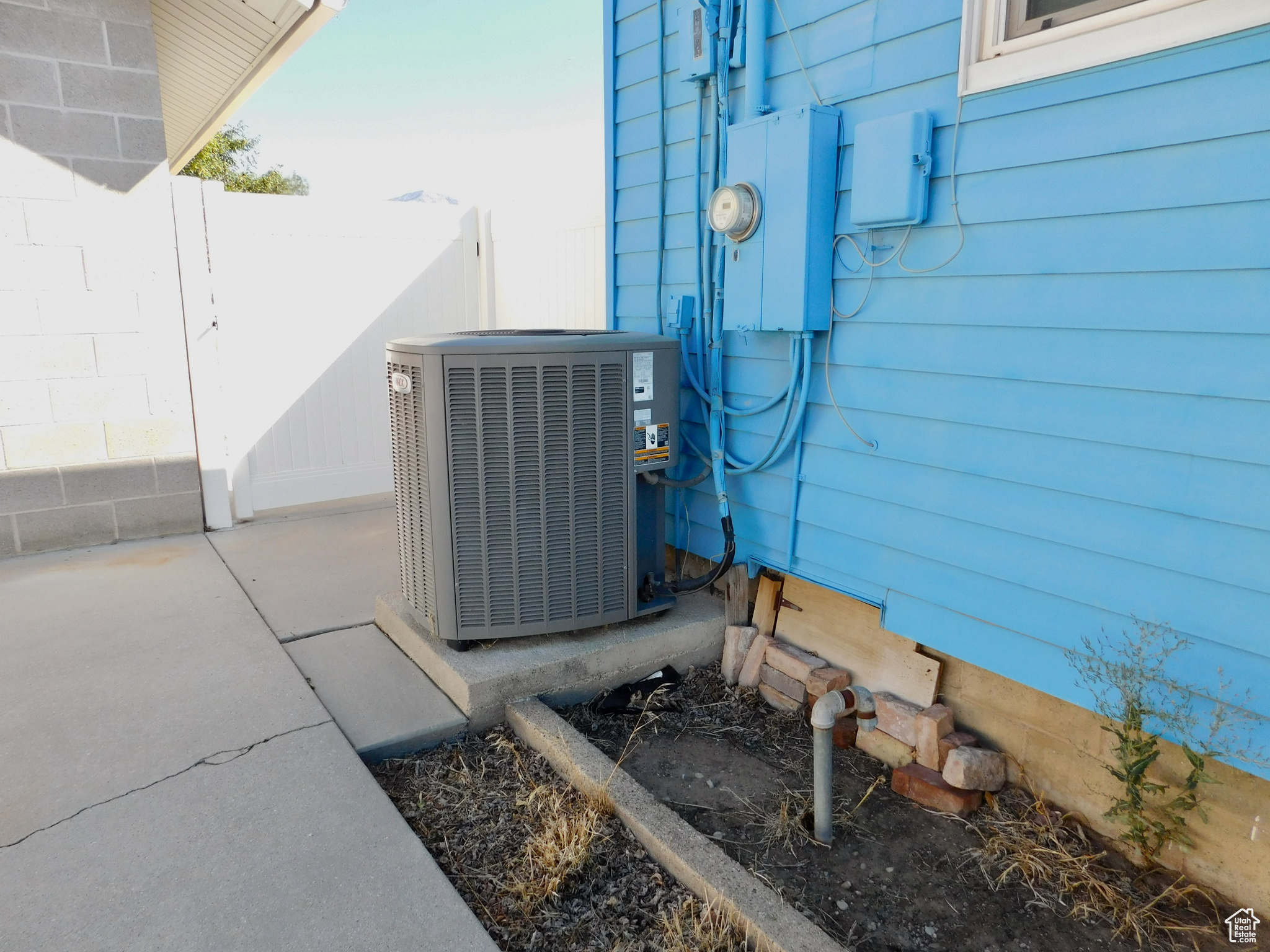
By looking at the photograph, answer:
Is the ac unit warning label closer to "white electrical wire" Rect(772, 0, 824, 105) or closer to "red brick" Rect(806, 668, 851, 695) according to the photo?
"red brick" Rect(806, 668, 851, 695)

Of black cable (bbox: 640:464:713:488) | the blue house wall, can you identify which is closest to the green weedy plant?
the blue house wall

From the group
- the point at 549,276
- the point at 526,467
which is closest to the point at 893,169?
the point at 526,467

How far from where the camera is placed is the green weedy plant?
162cm

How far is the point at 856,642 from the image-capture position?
2602 mm

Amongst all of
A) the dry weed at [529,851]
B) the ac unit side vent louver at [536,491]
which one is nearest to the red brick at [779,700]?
the ac unit side vent louver at [536,491]

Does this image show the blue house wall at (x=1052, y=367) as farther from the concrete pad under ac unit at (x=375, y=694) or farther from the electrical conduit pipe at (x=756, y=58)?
the concrete pad under ac unit at (x=375, y=694)

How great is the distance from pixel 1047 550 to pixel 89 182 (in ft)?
14.7

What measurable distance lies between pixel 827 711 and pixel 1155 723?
2.39 ft

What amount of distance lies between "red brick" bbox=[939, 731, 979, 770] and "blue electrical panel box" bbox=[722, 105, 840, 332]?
50.1 inches

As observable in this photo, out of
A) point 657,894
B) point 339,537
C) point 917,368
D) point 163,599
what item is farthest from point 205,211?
point 657,894

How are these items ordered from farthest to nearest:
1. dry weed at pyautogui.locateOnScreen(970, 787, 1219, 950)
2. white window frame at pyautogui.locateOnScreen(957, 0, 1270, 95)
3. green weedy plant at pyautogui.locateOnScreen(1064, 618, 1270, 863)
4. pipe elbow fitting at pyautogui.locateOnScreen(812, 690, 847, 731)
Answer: pipe elbow fitting at pyautogui.locateOnScreen(812, 690, 847, 731) < dry weed at pyautogui.locateOnScreen(970, 787, 1219, 950) < green weedy plant at pyautogui.locateOnScreen(1064, 618, 1270, 863) < white window frame at pyautogui.locateOnScreen(957, 0, 1270, 95)

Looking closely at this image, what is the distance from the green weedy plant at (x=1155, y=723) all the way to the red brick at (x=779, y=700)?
3.19ft

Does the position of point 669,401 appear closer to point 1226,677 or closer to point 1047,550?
point 1047,550

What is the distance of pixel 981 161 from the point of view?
6.32 ft
